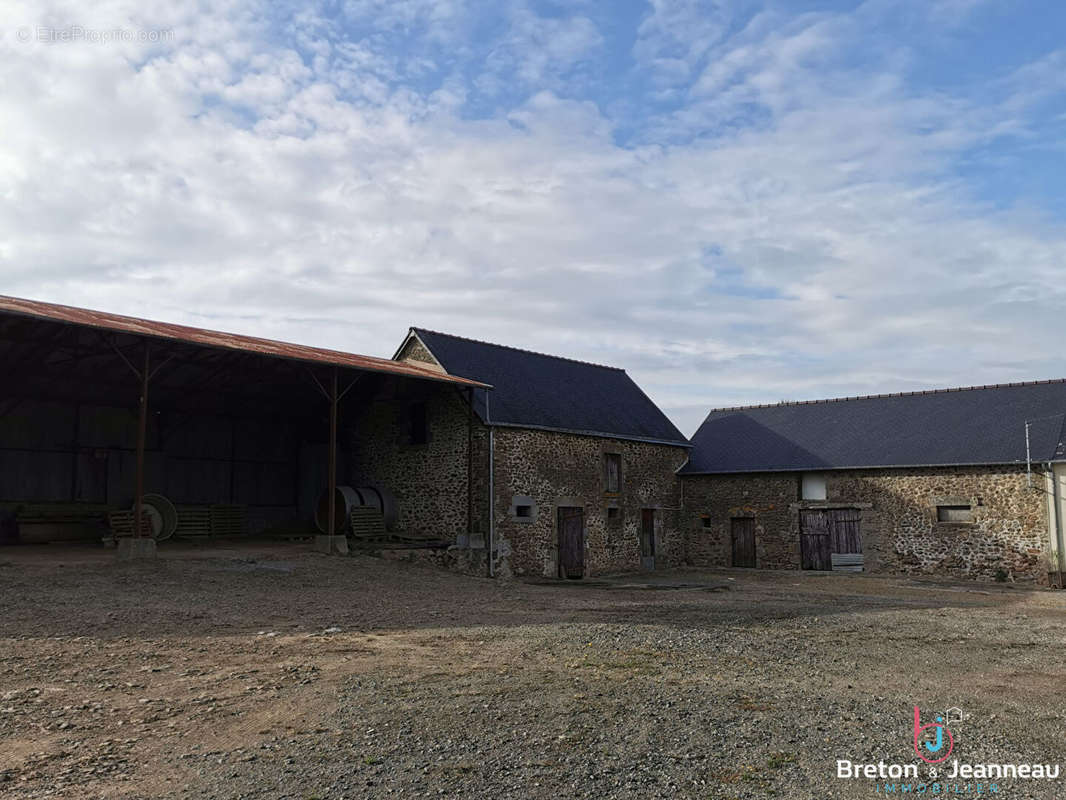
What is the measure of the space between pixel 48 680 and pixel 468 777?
3.90m

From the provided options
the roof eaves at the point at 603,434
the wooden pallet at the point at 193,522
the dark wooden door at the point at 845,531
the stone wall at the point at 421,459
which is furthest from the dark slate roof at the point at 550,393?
the wooden pallet at the point at 193,522

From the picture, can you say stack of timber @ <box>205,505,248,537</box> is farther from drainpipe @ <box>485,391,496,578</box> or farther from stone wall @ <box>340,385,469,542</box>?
drainpipe @ <box>485,391,496,578</box>

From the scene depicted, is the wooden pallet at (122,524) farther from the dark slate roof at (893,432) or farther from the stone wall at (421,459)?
the dark slate roof at (893,432)

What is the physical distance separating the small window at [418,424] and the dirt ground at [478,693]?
7047 mm

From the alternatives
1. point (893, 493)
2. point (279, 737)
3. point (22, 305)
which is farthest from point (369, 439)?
point (279, 737)

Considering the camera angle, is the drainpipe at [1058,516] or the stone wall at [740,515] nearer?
the drainpipe at [1058,516]

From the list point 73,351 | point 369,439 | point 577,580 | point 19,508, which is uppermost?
point 73,351

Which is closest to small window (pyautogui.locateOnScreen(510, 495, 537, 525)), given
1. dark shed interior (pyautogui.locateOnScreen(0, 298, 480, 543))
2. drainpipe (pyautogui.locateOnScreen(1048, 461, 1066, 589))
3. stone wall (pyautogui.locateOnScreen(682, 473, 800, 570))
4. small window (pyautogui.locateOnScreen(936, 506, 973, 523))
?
dark shed interior (pyautogui.locateOnScreen(0, 298, 480, 543))

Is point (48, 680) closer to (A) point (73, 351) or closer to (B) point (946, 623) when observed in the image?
(B) point (946, 623)

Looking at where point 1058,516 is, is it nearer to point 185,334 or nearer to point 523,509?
point 523,509

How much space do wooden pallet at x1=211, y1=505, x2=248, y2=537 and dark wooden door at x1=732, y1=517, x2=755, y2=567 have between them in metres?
11.9

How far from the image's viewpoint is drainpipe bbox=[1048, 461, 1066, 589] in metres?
17.2

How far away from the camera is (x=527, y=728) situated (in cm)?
551

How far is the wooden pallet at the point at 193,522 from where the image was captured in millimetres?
18688
